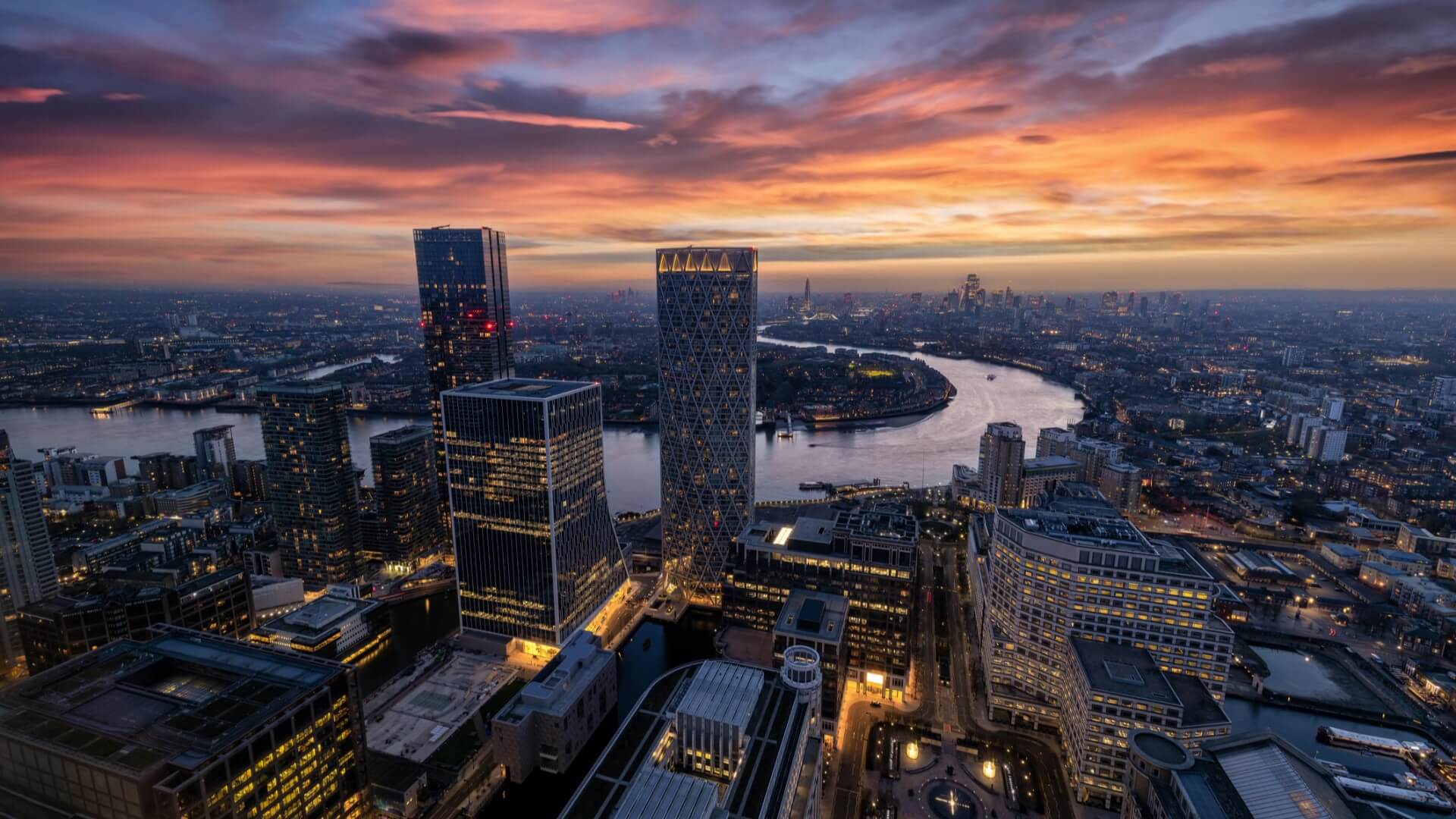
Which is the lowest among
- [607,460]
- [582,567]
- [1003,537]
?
[607,460]

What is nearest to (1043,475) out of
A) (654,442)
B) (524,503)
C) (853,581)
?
(853,581)

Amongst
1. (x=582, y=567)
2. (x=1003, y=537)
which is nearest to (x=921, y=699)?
(x=1003, y=537)

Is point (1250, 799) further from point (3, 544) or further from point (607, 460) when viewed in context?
point (607, 460)

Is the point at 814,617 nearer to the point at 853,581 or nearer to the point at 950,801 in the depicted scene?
the point at 853,581

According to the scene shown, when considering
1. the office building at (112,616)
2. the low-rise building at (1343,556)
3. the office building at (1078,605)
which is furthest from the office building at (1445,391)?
the office building at (112,616)

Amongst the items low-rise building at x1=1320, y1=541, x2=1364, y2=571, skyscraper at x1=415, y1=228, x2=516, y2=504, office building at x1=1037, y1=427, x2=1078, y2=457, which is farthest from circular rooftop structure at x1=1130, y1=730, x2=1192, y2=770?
office building at x1=1037, y1=427, x2=1078, y2=457

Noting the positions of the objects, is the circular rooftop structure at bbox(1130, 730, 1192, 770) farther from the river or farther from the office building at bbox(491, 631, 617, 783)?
the river
